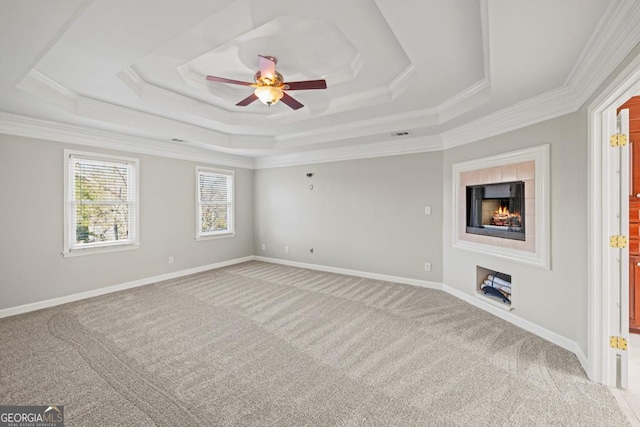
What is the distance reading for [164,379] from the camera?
7.31ft

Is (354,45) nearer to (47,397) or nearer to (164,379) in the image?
(164,379)

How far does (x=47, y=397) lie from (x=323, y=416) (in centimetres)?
201

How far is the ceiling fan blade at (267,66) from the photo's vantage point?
8.95ft

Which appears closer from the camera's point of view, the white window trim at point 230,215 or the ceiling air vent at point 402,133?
the ceiling air vent at point 402,133

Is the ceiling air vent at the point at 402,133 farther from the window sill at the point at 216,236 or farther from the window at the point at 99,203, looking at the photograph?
the window at the point at 99,203

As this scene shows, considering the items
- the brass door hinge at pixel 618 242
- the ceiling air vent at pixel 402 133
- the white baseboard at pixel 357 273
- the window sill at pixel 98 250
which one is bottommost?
the white baseboard at pixel 357 273

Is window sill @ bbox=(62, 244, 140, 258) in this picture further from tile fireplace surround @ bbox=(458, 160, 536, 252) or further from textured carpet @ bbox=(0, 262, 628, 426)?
tile fireplace surround @ bbox=(458, 160, 536, 252)

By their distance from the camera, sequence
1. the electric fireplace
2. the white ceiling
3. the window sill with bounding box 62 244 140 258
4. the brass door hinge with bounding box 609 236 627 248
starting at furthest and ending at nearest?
the window sill with bounding box 62 244 140 258 → the electric fireplace → the brass door hinge with bounding box 609 236 627 248 → the white ceiling

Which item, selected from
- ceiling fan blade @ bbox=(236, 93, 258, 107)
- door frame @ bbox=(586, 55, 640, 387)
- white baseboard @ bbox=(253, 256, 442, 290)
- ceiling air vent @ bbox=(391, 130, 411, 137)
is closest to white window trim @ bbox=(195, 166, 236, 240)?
white baseboard @ bbox=(253, 256, 442, 290)

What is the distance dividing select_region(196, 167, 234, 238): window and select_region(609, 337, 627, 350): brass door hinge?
A: 6015 mm

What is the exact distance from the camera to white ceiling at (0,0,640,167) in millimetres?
1851

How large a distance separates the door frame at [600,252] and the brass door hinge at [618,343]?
0.03 meters

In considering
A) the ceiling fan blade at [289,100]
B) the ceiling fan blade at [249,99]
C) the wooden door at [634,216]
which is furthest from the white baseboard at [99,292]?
the wooden door at [634,216]

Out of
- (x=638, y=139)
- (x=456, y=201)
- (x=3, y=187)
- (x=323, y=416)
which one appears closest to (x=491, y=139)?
(x=456, y=201)
